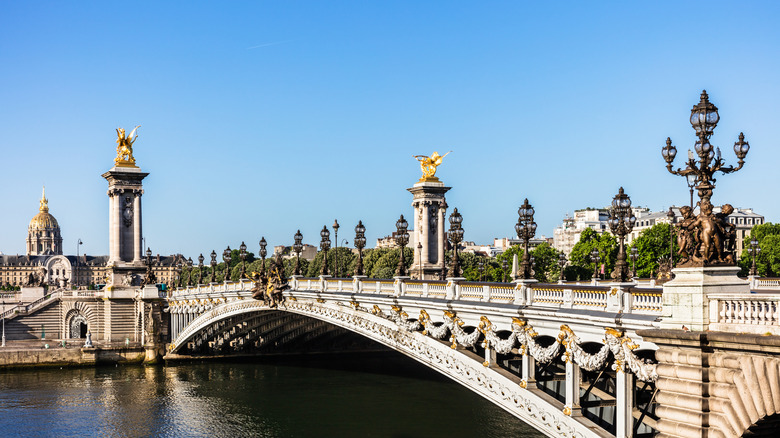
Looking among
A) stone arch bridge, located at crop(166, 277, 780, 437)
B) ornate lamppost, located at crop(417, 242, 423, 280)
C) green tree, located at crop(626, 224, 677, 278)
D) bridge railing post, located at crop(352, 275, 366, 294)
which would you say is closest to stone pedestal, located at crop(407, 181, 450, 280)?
ornate lamppost, located at crop(417, 242, 423, 280)

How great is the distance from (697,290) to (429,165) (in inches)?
1677

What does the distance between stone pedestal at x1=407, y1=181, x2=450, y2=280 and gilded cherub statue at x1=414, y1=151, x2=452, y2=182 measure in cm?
43

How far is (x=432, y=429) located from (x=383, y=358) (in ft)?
88.6

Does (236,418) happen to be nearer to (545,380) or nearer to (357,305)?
(357,305)

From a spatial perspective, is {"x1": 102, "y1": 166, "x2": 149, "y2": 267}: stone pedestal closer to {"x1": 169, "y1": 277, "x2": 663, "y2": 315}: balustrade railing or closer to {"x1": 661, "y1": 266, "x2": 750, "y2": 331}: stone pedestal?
{"x1": 169, "y1": 277, "x2": 663, "y2": 315}: balustrade railing

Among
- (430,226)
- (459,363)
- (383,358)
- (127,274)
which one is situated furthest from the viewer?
(127,274)

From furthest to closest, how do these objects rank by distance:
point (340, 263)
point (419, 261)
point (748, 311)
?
point (340, 263)
point (419, 261)
point (748, 311)

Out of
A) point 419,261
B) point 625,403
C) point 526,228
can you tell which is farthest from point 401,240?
point 419,261

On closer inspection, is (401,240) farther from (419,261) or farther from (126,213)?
(126,213)

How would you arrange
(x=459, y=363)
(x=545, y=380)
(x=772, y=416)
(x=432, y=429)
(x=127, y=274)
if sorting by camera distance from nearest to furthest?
(x=772, y=416), (x=545, y=380), (x=459, y=363), (x=432, y=429), (x=127, y=274)

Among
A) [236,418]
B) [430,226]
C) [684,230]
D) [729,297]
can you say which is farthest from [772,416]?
[430,226]

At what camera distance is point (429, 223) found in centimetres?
5669

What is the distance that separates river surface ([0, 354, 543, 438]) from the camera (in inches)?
1516

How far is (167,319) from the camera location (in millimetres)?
67625
